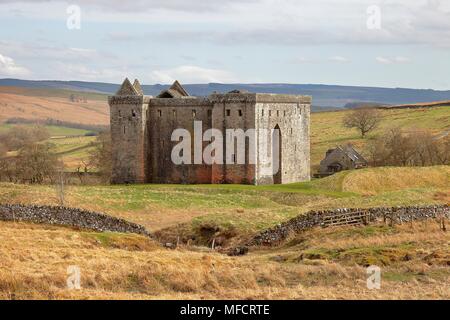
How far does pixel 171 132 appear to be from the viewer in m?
75.8

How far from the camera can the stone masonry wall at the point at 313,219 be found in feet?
145

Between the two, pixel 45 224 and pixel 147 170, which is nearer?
pixel 45 224

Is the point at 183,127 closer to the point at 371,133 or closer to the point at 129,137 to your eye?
the point at 129,137

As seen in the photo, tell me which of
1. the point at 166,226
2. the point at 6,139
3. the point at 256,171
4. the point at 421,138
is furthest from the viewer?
the point at 6,139

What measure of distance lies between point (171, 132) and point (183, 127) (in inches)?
43.6

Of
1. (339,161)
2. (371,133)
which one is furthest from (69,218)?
(371,133)

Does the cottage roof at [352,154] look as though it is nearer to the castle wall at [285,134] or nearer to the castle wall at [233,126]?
the castle wall at [285,134]

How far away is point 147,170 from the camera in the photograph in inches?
3012

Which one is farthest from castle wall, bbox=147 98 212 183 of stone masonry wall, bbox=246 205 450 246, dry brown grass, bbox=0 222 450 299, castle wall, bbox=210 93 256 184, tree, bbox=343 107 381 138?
tree, bbox=343 107 381 138

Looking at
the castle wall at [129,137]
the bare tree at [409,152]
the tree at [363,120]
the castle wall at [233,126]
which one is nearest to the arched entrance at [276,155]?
the castle wall at [233,126]
